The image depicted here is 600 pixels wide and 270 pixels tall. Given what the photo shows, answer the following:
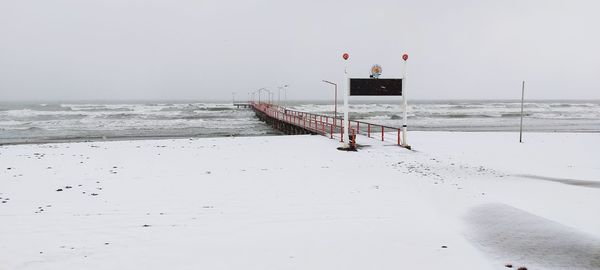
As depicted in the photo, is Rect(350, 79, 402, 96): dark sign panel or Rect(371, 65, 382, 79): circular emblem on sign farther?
Rect(371, 65, 382, 79): circular emblem on sign

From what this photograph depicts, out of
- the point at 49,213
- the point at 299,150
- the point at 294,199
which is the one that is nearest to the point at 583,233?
the point at 294,199

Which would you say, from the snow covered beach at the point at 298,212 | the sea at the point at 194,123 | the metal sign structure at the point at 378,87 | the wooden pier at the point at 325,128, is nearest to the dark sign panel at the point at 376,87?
the metal sign structure at the point at 378,87

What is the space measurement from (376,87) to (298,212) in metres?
11.1

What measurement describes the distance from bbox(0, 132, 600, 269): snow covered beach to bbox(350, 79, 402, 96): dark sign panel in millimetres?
3501

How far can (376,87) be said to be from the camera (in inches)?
719

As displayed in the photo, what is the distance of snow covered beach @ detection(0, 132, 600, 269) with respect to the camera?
587cm

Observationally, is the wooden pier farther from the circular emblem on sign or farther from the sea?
Answer: the circular emblem on sign

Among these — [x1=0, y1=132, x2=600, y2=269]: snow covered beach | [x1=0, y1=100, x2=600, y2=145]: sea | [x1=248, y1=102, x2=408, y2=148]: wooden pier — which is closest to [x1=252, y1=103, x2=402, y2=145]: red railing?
[x1=248, y1=102, x2=408, y2=148]: wooden pier

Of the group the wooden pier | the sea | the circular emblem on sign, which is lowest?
the sea

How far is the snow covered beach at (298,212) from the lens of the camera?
5.87 meters

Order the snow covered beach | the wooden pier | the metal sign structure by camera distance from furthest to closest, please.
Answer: the wooden pier < the metal sign structure < the snow covered beach

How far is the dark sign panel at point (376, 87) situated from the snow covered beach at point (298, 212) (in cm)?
350

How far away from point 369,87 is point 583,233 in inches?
463

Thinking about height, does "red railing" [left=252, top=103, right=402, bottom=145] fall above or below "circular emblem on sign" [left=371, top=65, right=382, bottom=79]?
below
